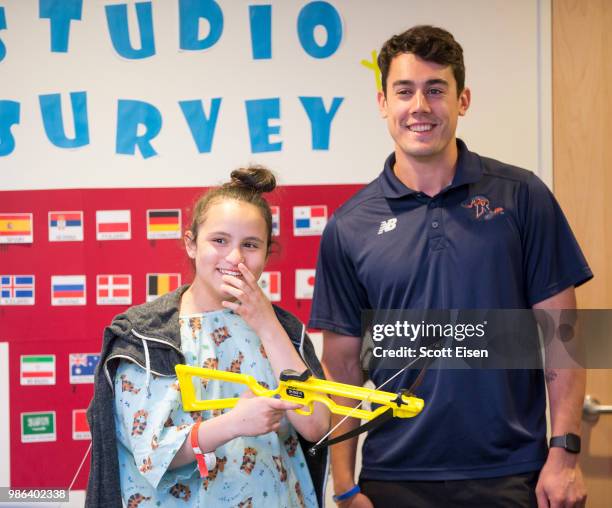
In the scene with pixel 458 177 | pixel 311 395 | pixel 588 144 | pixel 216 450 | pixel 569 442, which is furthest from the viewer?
pixel 588 144

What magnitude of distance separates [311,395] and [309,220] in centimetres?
95

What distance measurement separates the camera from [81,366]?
2055 mm

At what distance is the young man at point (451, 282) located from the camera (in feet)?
4.58

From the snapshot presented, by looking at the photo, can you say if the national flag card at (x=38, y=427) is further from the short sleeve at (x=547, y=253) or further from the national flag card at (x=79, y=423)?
the short sleeve at (x=547, y=253)

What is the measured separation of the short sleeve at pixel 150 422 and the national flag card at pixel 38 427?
0.88 meters

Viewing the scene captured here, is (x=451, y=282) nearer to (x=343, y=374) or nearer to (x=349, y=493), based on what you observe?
(x=343, y=374)

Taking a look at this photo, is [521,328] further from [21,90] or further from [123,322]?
[21,90]

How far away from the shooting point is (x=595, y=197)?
2.01 m

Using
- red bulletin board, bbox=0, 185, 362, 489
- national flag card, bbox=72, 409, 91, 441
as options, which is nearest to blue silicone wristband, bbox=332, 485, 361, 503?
red bulletin board, bbox=0, 185, 362, 489

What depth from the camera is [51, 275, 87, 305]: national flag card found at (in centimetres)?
205

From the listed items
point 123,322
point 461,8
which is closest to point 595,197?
point 461,8

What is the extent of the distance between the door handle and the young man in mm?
636

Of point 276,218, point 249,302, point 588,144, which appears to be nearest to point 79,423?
point 276,218

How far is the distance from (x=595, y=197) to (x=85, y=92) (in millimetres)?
1477
